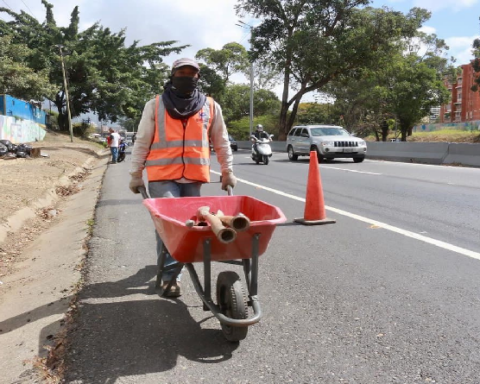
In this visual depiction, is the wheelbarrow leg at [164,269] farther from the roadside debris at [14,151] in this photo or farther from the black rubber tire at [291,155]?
the black rubber tire at [291,155]

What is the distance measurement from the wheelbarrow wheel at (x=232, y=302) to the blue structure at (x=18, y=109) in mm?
29589

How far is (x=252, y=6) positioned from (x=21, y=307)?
38.9 meters

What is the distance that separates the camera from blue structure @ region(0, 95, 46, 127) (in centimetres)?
2936

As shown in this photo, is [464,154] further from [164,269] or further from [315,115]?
[315,115]

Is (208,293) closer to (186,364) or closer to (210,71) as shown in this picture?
(186,364)

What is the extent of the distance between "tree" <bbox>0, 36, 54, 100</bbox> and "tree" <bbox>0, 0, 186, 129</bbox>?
5.25m

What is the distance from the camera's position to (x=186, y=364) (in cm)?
314

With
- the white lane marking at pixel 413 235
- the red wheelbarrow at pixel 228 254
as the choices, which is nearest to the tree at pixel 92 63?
the white lane marking at pixel 413 235

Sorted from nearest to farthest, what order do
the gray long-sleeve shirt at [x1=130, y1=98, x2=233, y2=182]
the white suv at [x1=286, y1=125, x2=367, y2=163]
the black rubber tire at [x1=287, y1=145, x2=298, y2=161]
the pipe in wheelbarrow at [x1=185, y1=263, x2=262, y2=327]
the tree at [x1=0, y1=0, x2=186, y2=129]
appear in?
the pipe in wheelbarrow at [x1=185, y1=263, x2=262, y2=327] → the gray long-sleeve shirt at [x1=130, y1=98, x2=233, y2=182] → the white suv at [x1=286, y1=125, x2=367, y2=163] → the black rubber tire at [x1=287, y1=145, x2=298, y2=161] → the tree at [x1=0, y1=0, x2=186, y2=129]

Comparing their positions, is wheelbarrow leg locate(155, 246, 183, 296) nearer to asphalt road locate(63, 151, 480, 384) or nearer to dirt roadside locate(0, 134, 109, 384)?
asphalt road locate(63, 151, 480, 384)

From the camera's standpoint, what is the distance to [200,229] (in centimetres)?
306

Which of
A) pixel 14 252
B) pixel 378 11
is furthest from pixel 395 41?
pixel 14 252

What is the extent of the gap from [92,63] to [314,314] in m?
45.7

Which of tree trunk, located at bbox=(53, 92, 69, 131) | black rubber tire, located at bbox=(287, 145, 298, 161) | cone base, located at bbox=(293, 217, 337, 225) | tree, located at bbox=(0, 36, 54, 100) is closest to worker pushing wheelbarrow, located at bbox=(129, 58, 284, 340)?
cone base, located at bbox=(293, 217, 337, 225)
